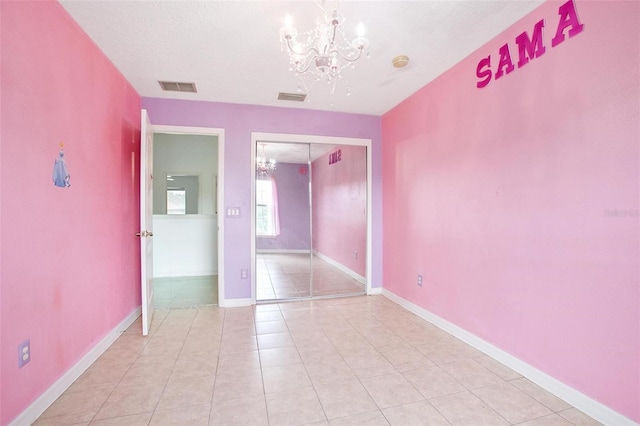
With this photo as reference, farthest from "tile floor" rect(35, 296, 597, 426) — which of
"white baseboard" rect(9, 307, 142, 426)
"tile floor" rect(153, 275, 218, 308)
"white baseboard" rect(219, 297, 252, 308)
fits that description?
"tile floor" rect(153, 275, 218, 308)

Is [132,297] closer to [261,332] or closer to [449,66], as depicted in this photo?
[261,332]

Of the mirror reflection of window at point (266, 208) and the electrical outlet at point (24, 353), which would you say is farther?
the mirror reflection of window at point (266, 208)

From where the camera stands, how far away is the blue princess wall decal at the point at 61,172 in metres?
1.93

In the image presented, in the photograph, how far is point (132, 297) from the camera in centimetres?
331

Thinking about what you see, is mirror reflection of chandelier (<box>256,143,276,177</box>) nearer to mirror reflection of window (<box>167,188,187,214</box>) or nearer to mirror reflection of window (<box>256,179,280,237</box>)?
mirror reflection of window (<box>256,179,280,237</box>)

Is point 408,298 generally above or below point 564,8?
below

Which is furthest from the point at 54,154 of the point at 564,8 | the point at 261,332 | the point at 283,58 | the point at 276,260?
the point at 564,8

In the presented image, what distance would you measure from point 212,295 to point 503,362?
353cm

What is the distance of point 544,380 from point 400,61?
108 inches

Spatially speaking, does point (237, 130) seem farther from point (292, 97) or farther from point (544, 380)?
point (544, 380)

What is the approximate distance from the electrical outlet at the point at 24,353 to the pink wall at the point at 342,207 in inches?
140

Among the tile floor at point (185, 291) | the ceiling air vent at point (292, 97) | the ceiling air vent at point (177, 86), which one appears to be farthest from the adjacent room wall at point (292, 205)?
the ceiling air vent at point (177, 86)

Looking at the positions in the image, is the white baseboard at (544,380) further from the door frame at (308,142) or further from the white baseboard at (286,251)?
the white baseboard at (286,251)

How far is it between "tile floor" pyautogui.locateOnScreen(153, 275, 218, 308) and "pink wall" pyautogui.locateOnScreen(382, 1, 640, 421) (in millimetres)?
3015
